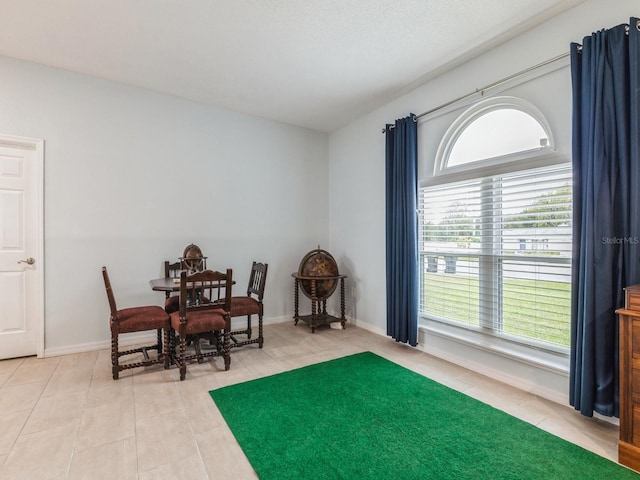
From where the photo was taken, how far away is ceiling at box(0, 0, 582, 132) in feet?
8.21

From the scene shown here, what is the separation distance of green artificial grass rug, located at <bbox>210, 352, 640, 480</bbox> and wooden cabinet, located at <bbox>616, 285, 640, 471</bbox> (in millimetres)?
100

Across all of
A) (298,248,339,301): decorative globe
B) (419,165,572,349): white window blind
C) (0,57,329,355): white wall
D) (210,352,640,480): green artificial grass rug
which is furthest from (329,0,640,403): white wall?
(0,57,329,355): white wall

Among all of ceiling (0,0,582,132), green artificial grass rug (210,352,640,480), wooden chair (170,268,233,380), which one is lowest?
green artificial grass rug (210,352,640,480)

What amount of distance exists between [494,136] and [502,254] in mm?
1126

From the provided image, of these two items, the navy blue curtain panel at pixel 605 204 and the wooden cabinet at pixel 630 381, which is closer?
the wooden cabinet at pixel 630 381

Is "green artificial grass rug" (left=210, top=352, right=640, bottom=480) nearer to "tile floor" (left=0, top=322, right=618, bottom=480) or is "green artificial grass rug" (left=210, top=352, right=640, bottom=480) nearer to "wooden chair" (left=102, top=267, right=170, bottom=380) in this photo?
"tile floor" (left=0, top=322, right=618, bottom=480)

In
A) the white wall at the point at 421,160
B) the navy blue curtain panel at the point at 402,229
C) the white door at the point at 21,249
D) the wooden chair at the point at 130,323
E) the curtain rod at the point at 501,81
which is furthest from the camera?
the navy blue curtain panel at the point at 402,229

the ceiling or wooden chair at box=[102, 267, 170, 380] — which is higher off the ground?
the ceiling

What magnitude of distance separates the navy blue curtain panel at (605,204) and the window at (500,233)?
0.98 feet

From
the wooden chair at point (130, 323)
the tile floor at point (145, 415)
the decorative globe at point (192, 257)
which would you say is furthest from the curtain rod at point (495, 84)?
the wooden chair at point (130, 323)

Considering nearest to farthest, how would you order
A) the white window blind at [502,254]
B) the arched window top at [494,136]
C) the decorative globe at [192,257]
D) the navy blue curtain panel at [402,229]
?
the white window blind at [502,254]
the arched window top at [494,136]
the navy blue curtain panel at [402,229]
the decorative globe at [192,257]

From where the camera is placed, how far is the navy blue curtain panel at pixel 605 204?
6.79 ft

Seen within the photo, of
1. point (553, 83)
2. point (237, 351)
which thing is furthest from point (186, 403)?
point (553, 83)

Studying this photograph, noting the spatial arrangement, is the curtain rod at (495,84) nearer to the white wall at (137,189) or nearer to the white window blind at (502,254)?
the white window blind at (502,254)
